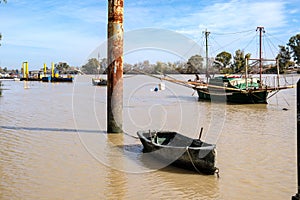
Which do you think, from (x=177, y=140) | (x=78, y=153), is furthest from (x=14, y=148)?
(x=177, y=140)

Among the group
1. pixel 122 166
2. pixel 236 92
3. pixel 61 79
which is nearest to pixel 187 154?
pixel 122 166

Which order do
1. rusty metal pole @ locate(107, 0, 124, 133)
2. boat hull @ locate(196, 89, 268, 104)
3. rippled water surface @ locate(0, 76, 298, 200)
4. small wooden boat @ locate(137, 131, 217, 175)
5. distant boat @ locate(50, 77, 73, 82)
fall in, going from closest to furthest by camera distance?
rippled water surface @ locate(0, 76, 298, 200) → small wooden boat @ locate(137, 131, 217, 175) → rusty metal pole @ locate(107, 0, 124, 133) → boat hull @ locate(196, 89, 268, 104) → distant boat @ locate(50, 77, 73, 82)

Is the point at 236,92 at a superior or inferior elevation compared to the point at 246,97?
superior

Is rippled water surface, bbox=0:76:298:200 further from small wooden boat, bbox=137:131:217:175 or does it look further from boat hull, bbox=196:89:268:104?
boat hull, bbox=196:89:268:104

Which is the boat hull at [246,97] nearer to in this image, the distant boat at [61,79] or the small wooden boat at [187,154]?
the small wooden boat at [187,154]

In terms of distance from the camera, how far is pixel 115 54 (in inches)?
465

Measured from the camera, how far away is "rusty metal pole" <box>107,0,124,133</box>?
11.7 metres

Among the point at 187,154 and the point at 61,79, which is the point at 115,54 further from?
the point at 61,79

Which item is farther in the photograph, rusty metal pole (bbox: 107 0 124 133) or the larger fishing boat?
the larger fishing boat

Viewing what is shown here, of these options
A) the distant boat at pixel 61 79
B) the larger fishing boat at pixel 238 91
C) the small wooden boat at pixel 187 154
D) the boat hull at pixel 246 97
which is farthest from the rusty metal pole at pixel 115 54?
the distant boat at pixel 61 79

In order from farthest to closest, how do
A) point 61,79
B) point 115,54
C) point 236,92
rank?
point 61,79
point 236,92
point 115,54

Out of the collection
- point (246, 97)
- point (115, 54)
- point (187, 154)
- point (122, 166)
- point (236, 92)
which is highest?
point (115, 54)

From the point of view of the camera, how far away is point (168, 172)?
824 cm

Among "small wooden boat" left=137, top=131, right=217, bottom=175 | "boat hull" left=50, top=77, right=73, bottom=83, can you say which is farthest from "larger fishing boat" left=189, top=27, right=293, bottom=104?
"boat hull" left=50, top=77, right=73, bottom=83
